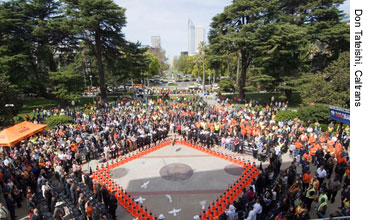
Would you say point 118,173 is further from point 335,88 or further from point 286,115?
point 335,88

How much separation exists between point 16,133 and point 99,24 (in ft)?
Answer: 72.4

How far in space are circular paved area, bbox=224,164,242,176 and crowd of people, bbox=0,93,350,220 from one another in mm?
2102

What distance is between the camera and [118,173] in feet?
46.0

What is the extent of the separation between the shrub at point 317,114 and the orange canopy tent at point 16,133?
27063mm

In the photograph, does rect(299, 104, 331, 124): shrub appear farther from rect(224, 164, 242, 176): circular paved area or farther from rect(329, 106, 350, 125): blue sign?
rect(224, 164, 242, 176): circular paved area

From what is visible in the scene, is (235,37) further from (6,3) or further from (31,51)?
(6,3)

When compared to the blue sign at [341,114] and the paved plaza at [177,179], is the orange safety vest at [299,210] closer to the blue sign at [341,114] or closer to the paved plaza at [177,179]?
the paved plaza at [177,179]

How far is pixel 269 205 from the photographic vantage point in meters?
9.38

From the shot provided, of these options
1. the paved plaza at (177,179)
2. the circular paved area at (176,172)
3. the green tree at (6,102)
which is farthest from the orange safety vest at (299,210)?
the green tree at (6,102)

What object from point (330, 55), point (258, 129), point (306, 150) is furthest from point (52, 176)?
point (330, 55)

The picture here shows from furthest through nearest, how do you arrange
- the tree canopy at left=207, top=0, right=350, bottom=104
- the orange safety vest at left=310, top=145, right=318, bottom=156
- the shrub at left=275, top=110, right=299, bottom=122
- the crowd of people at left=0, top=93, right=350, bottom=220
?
the tree canopy at left=207, top=0, right=350, bottom=104 < the shrub at left=275, top=110, right=299, bottom=122 < the orange safety vest at left=310, top=145, right=318, bottom=156 < the crowd of people at left=0, top=93, right=350, bottom=220

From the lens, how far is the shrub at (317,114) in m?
21.8

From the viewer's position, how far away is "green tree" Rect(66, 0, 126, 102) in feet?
98.6

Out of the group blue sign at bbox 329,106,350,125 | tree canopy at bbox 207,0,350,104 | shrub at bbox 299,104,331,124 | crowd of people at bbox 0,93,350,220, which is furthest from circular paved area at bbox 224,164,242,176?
tree canopy at bbox 207,0,350,104
